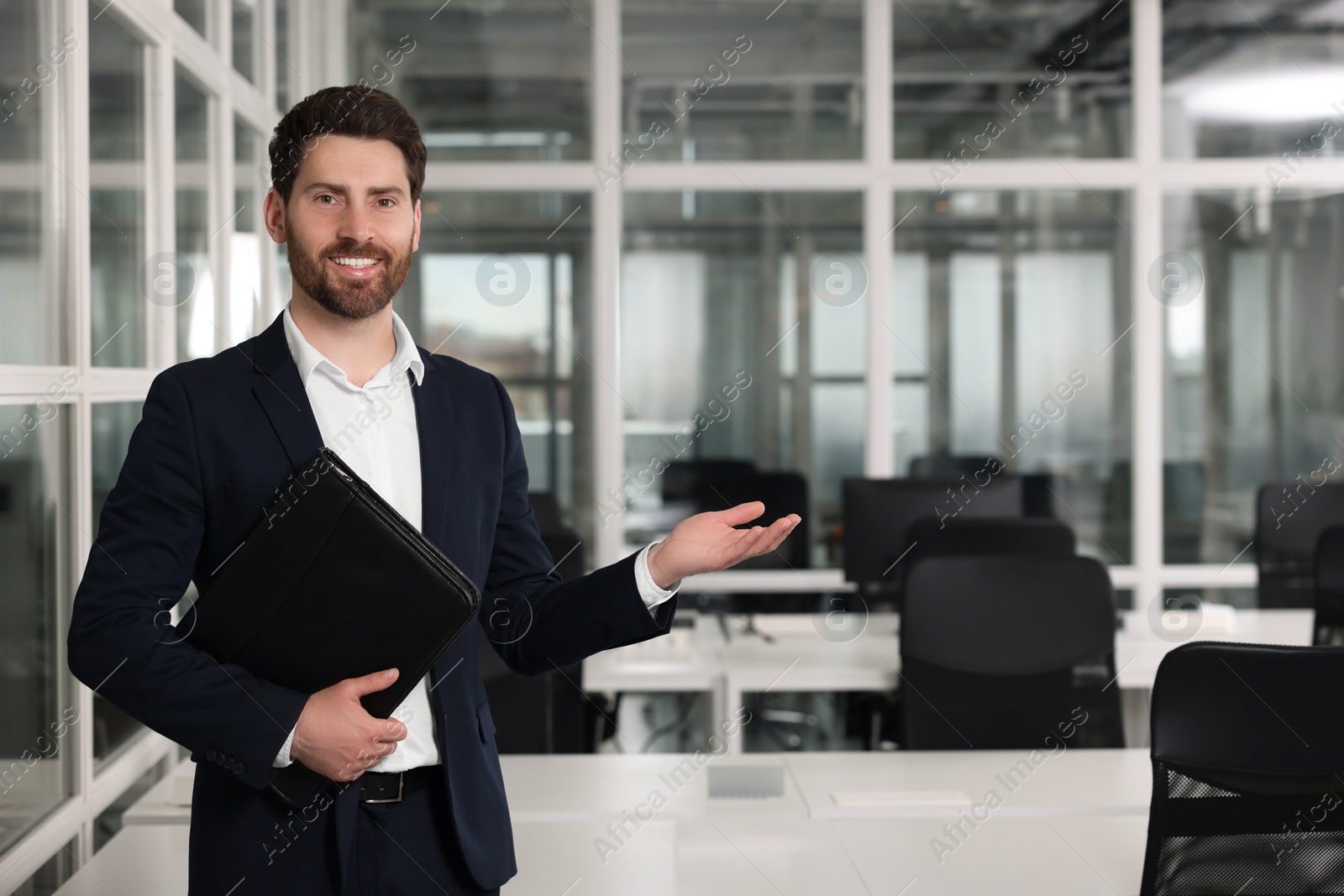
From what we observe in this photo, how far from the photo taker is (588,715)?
356 cm

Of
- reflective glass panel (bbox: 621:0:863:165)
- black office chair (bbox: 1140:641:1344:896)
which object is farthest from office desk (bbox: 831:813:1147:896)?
reflective glass panel (bbox: 621:0:863:165)

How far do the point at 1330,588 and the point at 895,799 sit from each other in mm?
2001

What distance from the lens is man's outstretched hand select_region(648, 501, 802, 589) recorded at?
135 cm

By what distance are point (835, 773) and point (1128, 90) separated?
4.10 m

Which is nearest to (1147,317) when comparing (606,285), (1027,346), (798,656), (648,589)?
(1027,346)

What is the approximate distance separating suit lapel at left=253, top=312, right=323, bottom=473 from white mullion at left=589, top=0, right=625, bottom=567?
384cm

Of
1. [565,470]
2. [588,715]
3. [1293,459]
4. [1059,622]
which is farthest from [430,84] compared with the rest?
[1293,459]

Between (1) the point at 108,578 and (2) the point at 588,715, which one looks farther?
(2) the point at 588,715

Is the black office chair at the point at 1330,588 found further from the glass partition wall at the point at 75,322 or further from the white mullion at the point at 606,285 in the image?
the glass partition wall at the point at 75,322

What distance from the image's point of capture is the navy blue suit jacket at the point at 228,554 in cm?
116

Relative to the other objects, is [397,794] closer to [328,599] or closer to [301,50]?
[328,599]

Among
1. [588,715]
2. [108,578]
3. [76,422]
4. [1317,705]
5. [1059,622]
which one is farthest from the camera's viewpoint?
[588,715]

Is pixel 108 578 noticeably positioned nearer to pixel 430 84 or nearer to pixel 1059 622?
pixel 1059 622

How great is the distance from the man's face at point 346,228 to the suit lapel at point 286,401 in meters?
0.08
